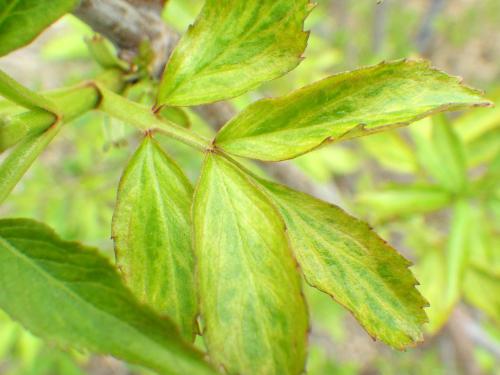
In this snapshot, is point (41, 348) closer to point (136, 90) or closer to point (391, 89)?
point (136, 90)

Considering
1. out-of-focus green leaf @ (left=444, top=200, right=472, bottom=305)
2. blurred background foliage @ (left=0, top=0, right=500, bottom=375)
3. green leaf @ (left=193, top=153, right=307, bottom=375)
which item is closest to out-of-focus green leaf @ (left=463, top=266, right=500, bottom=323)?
blurred background foliage @ (left=0, top=0, right=500, bottom=375)

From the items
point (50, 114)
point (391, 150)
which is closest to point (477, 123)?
point (391, 150)

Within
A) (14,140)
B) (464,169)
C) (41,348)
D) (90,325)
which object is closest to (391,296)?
(90,325)

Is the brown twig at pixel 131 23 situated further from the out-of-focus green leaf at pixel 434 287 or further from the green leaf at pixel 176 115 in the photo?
the out-of-focus green leaf at pixel 434 287

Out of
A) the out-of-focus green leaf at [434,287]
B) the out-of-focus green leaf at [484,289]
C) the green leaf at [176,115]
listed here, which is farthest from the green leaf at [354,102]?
the out-of-focus green leaf at [484,289]

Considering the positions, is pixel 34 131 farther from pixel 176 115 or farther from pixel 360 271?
pixel 360 271

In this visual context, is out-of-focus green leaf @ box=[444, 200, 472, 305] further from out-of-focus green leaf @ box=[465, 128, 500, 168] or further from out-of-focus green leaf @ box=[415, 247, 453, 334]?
out-of-focus green leaf @ box=[465, 128, 500, 168]
